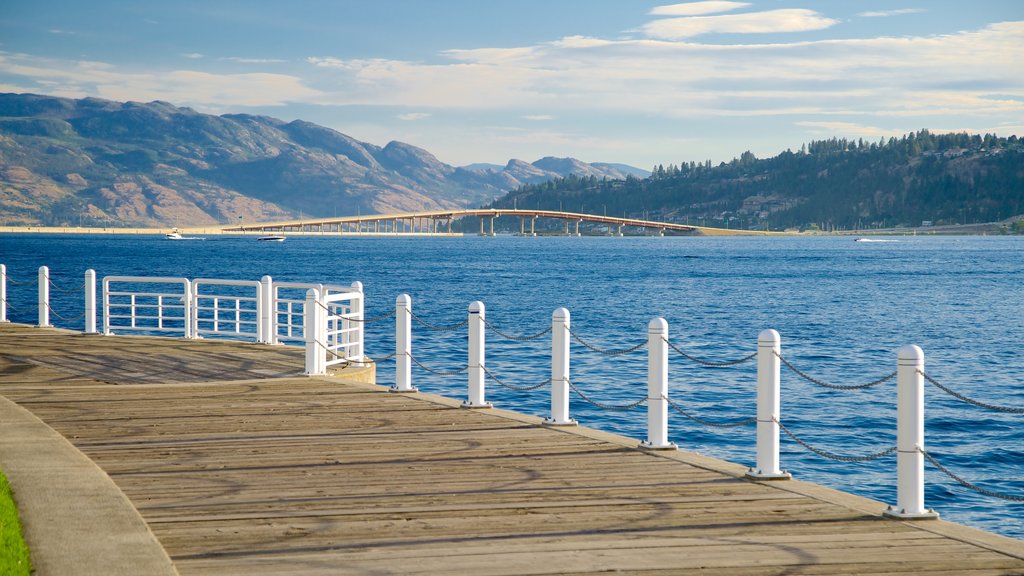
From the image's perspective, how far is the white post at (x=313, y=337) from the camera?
53.2ft

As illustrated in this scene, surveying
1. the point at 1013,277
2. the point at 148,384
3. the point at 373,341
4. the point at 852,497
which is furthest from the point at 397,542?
the point at 1013,277

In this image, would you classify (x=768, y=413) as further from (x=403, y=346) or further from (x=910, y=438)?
(x=403, y=346)

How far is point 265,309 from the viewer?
807 inches

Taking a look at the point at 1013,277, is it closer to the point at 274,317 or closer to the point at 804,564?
the point at 274,317

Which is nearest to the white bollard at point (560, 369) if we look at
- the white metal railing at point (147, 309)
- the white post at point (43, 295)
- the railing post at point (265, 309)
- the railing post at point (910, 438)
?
the railing post at point (910, 438)

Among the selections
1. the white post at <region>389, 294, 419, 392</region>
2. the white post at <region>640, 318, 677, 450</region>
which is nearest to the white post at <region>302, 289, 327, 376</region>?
the white post at <region>389, 294, 419, 392</region>

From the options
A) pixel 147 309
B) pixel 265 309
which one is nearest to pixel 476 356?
pixel 265 309

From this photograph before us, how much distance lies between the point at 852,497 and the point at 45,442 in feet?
25.5

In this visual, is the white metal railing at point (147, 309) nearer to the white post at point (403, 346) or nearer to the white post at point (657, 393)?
the white post at point (403, 346)

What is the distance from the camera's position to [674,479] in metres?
9.76

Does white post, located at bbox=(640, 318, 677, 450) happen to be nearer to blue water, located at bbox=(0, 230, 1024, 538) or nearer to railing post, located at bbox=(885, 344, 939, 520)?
railing post, located at bbox=(885, 344, 939, 520)

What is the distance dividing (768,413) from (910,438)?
1.50 metres

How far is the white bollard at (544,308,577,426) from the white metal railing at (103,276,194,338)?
6.53m

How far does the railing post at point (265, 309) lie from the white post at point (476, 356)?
6.65m
